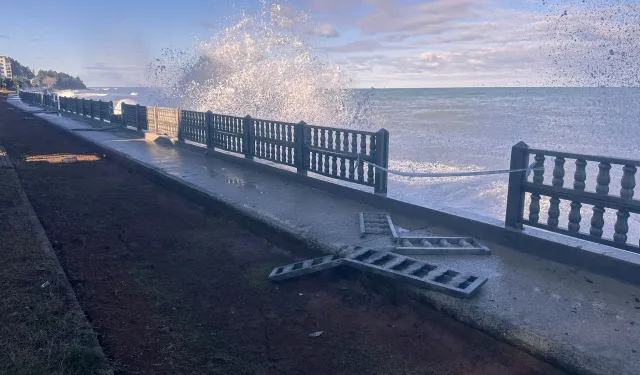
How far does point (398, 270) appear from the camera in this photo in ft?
16.9

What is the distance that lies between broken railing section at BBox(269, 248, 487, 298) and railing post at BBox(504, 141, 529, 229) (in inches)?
59.9

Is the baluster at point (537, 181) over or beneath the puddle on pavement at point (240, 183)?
over

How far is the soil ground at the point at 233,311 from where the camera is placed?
3.74 m

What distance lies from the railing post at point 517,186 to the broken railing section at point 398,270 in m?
Result: 1.52

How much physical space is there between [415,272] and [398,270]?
0.18 metres

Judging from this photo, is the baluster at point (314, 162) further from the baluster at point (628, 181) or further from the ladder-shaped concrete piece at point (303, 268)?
the baluster at point (628, 181)

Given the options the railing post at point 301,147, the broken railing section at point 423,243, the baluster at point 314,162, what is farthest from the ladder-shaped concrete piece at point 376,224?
the railing post at point 301,147

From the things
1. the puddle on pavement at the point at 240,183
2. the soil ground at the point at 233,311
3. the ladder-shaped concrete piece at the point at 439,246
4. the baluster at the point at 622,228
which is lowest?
the soil ground at the point at 233,311

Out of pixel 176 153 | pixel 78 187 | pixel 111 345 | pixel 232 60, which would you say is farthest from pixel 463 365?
pixel 232 60

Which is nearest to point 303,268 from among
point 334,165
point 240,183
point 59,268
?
point 59,268

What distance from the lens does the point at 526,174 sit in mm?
5930

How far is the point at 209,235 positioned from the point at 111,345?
3.27 meters

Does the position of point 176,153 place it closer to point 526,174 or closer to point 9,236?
point 9,236

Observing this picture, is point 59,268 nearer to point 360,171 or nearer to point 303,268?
point 303,268
